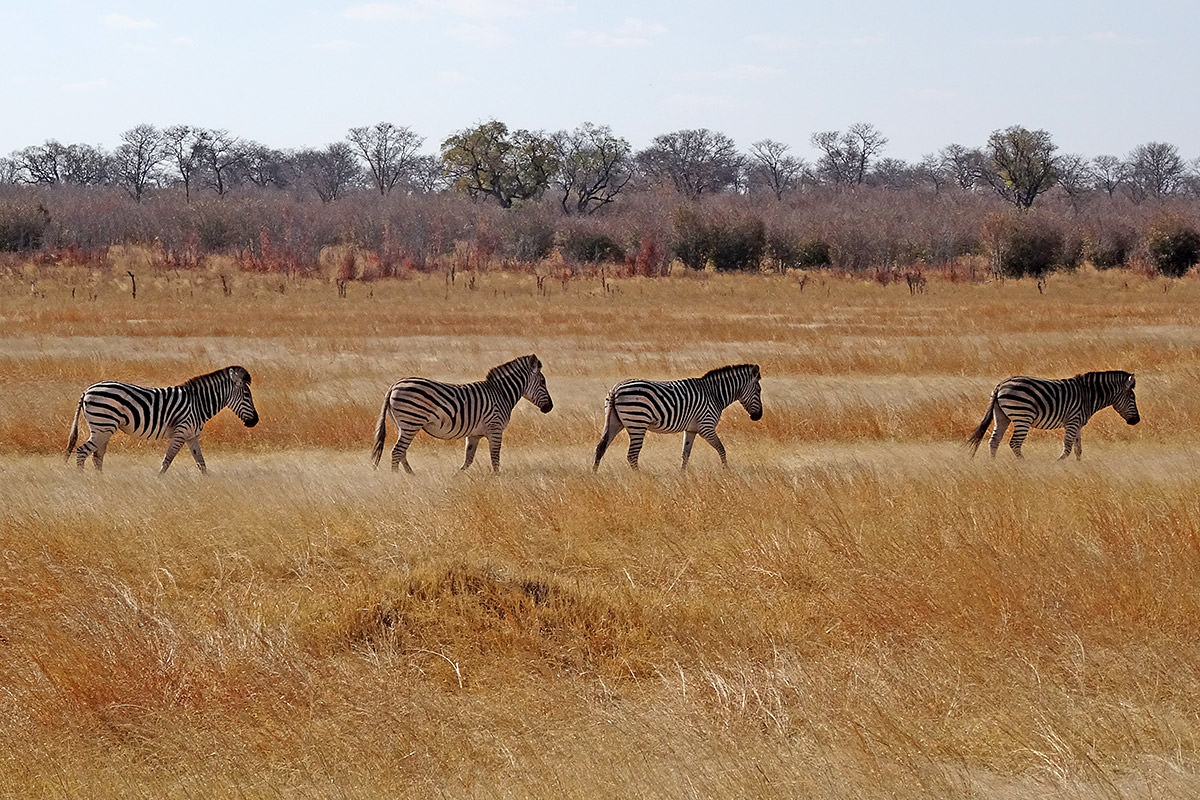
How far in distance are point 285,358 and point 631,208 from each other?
1753 inches

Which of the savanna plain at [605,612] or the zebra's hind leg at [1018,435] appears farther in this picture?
the zebra's hind leg at [1018,435]

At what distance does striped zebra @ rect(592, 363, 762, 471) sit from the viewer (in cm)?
1326

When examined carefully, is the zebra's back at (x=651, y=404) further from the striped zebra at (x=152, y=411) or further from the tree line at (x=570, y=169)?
the tree line at (x=570, y=169)

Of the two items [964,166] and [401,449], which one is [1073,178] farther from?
[401,449]

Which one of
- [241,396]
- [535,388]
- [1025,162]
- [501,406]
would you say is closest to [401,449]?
[501,406]

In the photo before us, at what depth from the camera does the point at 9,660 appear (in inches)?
277

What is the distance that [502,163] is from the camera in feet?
246

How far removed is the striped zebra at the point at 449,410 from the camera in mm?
13031

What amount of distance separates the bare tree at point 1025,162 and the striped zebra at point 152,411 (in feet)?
219

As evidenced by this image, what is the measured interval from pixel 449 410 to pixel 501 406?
79 cm

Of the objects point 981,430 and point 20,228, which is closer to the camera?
point 981,430

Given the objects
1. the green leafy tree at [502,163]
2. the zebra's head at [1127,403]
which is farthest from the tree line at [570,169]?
the zebra's head at [1127,403]

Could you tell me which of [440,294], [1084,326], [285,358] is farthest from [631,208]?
[285,358]

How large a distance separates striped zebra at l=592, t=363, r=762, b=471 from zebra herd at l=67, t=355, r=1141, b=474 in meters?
0.01
